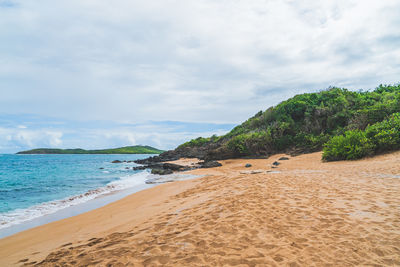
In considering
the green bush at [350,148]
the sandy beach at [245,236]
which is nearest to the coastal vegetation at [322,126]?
the green bush at [350,148]

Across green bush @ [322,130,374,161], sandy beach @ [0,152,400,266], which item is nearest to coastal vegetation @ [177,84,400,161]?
green bush @ [322,130,374,161]

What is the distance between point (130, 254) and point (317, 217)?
4406mm

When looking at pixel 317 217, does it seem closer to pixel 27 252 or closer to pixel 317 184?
pixel 317 184

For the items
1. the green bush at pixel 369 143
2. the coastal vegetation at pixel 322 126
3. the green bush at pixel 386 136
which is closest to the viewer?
the green bush at pixel 386 136

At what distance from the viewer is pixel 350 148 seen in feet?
54.6

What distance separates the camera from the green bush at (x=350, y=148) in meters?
16.3

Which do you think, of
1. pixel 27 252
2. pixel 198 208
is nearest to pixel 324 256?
pixel 198 208

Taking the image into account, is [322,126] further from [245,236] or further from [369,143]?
[245,236]

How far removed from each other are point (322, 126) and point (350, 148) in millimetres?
14571

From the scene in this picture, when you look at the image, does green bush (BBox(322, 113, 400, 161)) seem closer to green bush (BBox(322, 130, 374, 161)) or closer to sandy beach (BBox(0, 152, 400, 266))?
green bush (BBox(322, 130, 374, 161))

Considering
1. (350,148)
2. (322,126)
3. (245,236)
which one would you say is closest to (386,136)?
(350,148)

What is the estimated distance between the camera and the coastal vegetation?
17422mm

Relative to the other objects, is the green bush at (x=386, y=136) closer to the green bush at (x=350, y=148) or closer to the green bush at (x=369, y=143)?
the green bush at (x=369, y=143)

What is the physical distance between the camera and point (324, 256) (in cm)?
339
